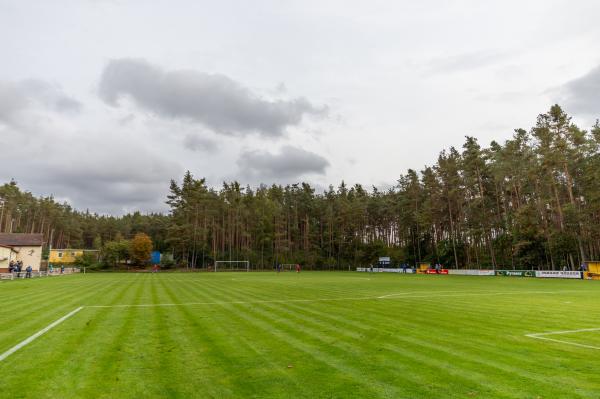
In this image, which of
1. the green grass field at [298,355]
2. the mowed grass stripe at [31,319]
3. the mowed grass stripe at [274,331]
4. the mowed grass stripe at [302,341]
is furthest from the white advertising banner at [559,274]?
the mowed grass stripe at [31,319]

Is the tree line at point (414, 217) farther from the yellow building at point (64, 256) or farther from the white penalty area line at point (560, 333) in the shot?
the white penalty area line at point (560, 333)

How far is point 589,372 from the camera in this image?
6.52m

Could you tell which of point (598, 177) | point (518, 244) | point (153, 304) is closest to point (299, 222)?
point (518, 244)

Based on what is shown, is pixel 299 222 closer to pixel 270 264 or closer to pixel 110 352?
pixel 270 264

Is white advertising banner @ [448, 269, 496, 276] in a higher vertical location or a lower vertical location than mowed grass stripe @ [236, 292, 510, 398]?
lower

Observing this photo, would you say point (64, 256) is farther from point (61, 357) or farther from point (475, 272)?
point (61, 357)

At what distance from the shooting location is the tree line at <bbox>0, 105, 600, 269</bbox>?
172 ft

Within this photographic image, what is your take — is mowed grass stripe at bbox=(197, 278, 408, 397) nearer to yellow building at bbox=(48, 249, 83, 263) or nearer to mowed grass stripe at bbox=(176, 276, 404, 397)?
mowed grass stripe at bbox=(176, 276, 404, 397)

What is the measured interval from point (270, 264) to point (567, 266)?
62598mm

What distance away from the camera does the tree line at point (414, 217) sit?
172 ft

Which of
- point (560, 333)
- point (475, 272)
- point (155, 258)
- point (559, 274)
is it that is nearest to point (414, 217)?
point (475, 272)

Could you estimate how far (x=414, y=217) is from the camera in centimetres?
8312

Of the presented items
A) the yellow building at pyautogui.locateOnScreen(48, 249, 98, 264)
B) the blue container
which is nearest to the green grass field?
the blue container

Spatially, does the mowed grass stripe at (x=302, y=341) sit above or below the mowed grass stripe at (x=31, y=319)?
below
